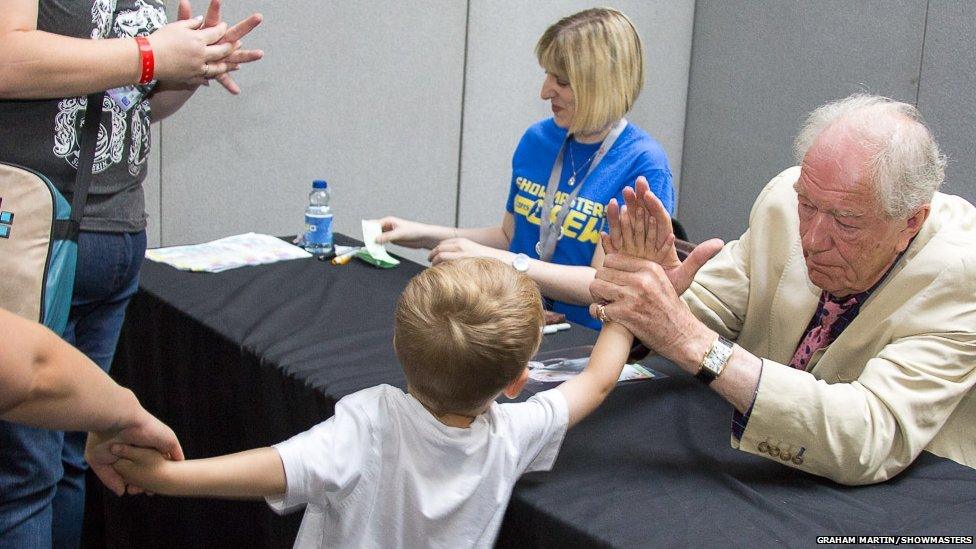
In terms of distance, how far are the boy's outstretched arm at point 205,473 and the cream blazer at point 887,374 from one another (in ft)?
2.22

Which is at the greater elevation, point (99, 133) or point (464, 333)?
point (99, 133)

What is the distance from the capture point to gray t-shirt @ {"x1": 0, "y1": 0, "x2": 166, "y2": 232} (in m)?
1.50

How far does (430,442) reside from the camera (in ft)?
4.00

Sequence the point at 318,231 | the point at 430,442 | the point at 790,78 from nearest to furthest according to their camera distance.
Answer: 1. the point at 430,442
2. the point at 318,231
3. the point at 790,78

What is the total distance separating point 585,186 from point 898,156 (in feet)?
3.45

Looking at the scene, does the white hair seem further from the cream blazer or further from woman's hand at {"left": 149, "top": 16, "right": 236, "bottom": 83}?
woman's hand at {"left": 149, "top": 16, "right": 236, "bottom": 83}

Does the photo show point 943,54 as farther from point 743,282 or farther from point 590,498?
point 590,498

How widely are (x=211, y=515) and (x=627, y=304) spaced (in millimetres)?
1070

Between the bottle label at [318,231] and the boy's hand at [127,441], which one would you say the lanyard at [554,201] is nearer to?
the bottle label at [318,231]

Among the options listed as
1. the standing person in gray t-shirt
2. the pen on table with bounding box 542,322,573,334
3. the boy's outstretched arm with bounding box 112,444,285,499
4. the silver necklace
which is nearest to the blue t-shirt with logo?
the silver necklace

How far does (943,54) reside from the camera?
375 centimetres

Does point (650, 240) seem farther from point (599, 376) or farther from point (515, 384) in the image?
point (515, 384)

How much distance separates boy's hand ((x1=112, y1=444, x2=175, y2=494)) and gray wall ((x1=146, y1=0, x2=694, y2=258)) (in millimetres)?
2289

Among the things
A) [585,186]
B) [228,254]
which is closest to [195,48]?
[228,254]
